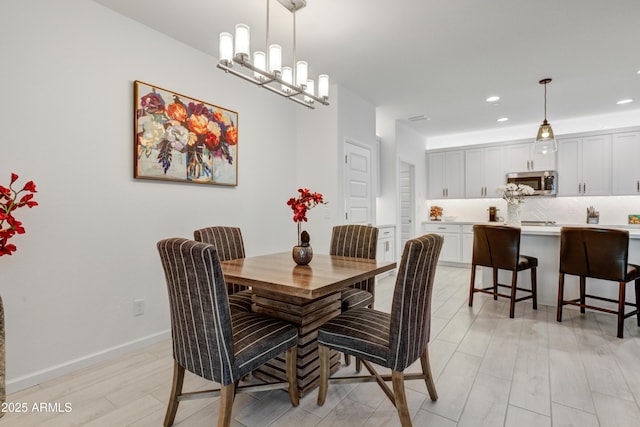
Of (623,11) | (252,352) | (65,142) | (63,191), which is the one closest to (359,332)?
(252,352)

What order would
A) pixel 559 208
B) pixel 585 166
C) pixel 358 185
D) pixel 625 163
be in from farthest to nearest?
pixel 559 208, pixel 585 166, pixel 625 163, pixel 358 185

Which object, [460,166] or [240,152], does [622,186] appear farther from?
[240,152]

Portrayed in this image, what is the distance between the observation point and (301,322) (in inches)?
74.2

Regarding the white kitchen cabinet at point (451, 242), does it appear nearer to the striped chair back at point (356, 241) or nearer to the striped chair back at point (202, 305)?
the striped chair back at point (356, 241)

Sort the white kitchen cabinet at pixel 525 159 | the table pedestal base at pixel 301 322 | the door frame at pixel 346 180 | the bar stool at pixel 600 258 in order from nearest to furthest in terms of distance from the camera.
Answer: the table pedestal base at pixel 301 322 → the bar stool at pixel 600 258 → the door frame at pixel 346 180 → the white kitchen cabinet at pixel 525 159

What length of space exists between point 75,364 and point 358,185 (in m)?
3.44

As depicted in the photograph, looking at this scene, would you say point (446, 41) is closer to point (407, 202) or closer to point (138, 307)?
point (138, 307)

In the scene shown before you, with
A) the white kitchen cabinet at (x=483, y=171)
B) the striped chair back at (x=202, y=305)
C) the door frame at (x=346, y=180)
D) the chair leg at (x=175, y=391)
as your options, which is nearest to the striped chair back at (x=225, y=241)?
the chair leg at (x=175, y=391)

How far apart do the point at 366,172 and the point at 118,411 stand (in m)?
3.75

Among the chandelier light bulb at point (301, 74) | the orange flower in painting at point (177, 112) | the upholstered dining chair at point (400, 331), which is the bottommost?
the upholstered dining chair at point (400, 331)

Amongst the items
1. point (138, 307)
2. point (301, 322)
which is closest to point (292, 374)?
point (301, 322)

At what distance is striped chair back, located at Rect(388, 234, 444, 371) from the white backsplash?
17.9 ft

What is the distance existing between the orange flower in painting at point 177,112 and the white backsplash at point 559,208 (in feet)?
17.4

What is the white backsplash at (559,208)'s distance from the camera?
5.24 metres
